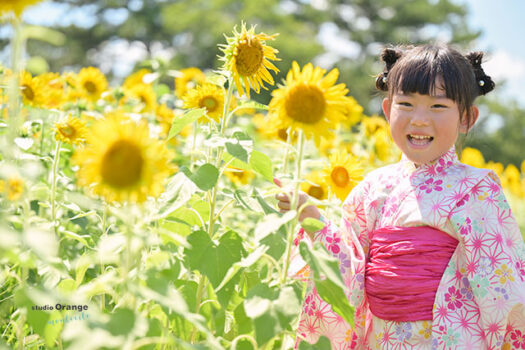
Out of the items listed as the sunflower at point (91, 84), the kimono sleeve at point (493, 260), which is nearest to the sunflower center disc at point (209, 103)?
the kimono sleeve at point (493, 260)

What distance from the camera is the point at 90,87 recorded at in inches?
156

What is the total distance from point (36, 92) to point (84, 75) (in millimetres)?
Result: 1104

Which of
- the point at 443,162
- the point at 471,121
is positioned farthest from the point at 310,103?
the point at 471,121

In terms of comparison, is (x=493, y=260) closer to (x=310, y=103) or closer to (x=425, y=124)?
(x=425, y=124)

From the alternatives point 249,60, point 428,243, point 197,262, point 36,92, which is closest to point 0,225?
point 197,262

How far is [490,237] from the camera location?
195 cm

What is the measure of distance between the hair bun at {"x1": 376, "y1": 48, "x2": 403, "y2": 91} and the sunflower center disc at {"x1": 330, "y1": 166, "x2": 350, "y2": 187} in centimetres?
37

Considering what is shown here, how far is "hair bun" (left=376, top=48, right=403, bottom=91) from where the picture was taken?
2350 mm

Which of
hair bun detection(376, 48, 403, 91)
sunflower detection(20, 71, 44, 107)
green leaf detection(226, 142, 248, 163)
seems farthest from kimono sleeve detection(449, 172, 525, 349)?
sunflower detection(20, 71, 44, 107)

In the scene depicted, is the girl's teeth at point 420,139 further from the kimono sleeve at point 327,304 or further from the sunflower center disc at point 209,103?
the sunflower center disc at point 209,103

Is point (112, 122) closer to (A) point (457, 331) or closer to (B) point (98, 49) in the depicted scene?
(A) point (457, 331)

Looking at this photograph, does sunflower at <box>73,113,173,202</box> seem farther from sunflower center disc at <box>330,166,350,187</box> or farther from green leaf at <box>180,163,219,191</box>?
sunflower center disc at <box>330,166,350,187</box>

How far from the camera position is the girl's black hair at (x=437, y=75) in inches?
81.4

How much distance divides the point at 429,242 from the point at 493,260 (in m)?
0.21
